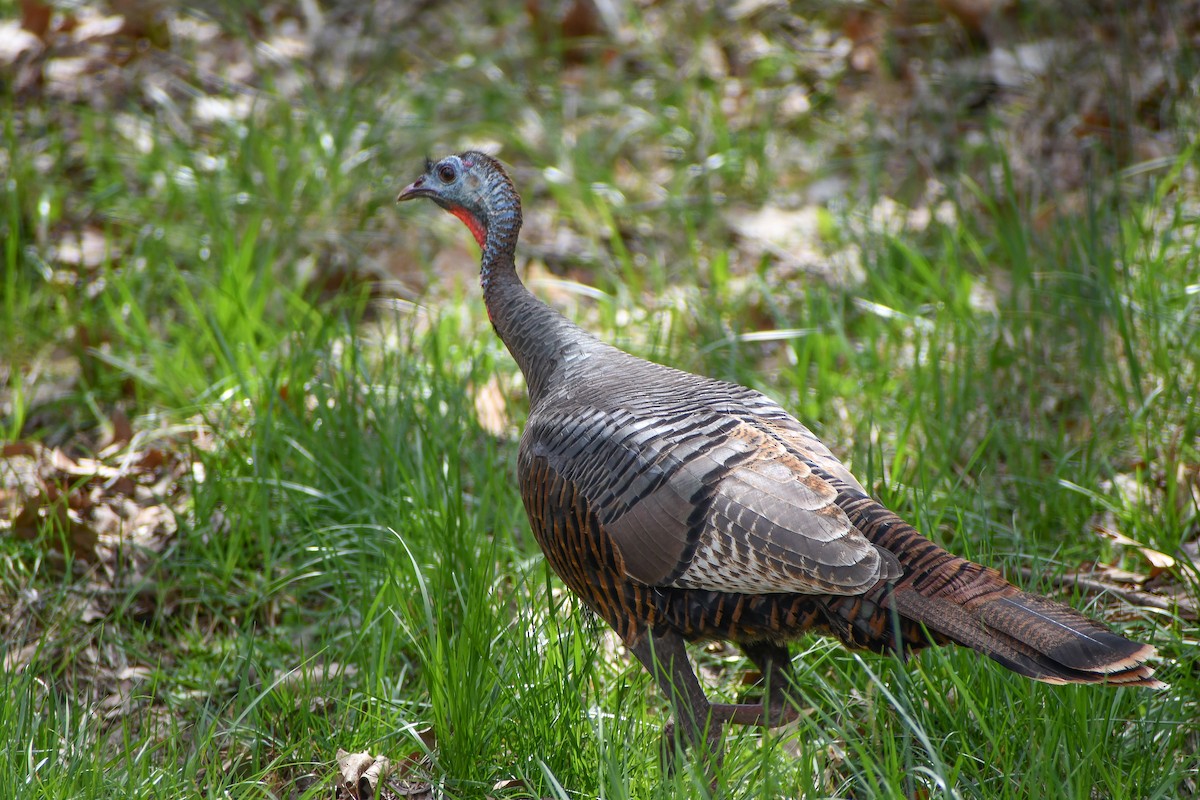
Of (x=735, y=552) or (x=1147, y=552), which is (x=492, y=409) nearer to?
(x=735, y=552)

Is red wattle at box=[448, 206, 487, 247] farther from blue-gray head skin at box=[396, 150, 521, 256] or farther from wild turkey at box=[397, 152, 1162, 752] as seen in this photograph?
wild turkey at box=[397, 152, 1162, 752]

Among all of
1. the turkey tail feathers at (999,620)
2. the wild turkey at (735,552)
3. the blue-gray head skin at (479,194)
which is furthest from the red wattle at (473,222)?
the turkey tail feathers at (999,620)

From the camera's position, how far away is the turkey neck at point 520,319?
3.37 meters

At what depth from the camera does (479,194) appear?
142 inches

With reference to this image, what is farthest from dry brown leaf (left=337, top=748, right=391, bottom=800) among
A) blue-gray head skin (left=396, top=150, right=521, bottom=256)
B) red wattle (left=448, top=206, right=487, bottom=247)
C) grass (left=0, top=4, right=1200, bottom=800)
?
red wattle (left=448, top=206, right=487, bottom=247)

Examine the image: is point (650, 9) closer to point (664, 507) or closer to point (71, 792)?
point (664, 507)

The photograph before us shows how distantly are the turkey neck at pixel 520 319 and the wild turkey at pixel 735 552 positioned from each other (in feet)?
0.46

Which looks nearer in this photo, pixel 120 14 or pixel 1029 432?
pixel 1029 432

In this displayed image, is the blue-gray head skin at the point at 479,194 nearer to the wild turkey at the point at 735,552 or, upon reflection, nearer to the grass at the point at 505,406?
the wild turkey at the point at 735,552

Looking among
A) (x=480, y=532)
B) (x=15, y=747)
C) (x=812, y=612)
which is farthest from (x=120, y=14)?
(x=812, y=612)

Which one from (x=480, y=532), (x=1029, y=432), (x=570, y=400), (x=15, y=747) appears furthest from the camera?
(x=1029, y=432)

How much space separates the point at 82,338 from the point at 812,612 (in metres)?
3.55

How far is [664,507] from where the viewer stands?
8.93 feet

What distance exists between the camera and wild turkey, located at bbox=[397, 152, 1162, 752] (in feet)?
7.86
